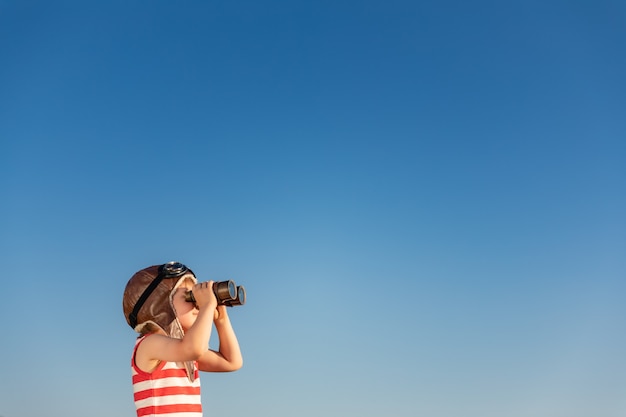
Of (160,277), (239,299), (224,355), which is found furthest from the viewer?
(224,355)

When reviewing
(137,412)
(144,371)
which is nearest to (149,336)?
(144,371)

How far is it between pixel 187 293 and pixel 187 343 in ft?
1.59

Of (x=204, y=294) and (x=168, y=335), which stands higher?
(x=204, y=294)

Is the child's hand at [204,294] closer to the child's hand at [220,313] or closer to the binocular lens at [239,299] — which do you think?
the binocular lens at [239,299]

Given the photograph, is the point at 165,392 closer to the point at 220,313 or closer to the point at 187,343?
the point at 187,343

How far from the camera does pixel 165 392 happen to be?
4.17 meters

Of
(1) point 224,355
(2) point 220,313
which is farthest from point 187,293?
(1) point 224,355

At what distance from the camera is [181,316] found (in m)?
4.40

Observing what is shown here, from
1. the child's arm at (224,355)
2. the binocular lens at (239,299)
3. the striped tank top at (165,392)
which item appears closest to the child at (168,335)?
the striped tank top at (165,392)

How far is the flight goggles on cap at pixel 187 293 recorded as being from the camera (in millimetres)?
4320

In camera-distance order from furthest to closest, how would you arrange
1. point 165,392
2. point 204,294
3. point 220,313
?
point 220,313 → point 204,294 → point 165,392

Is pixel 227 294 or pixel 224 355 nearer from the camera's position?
pixel 227 294

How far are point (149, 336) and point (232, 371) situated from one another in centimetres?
100

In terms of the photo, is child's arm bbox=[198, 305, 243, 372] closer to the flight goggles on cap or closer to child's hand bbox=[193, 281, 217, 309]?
the flight goggles on cap
